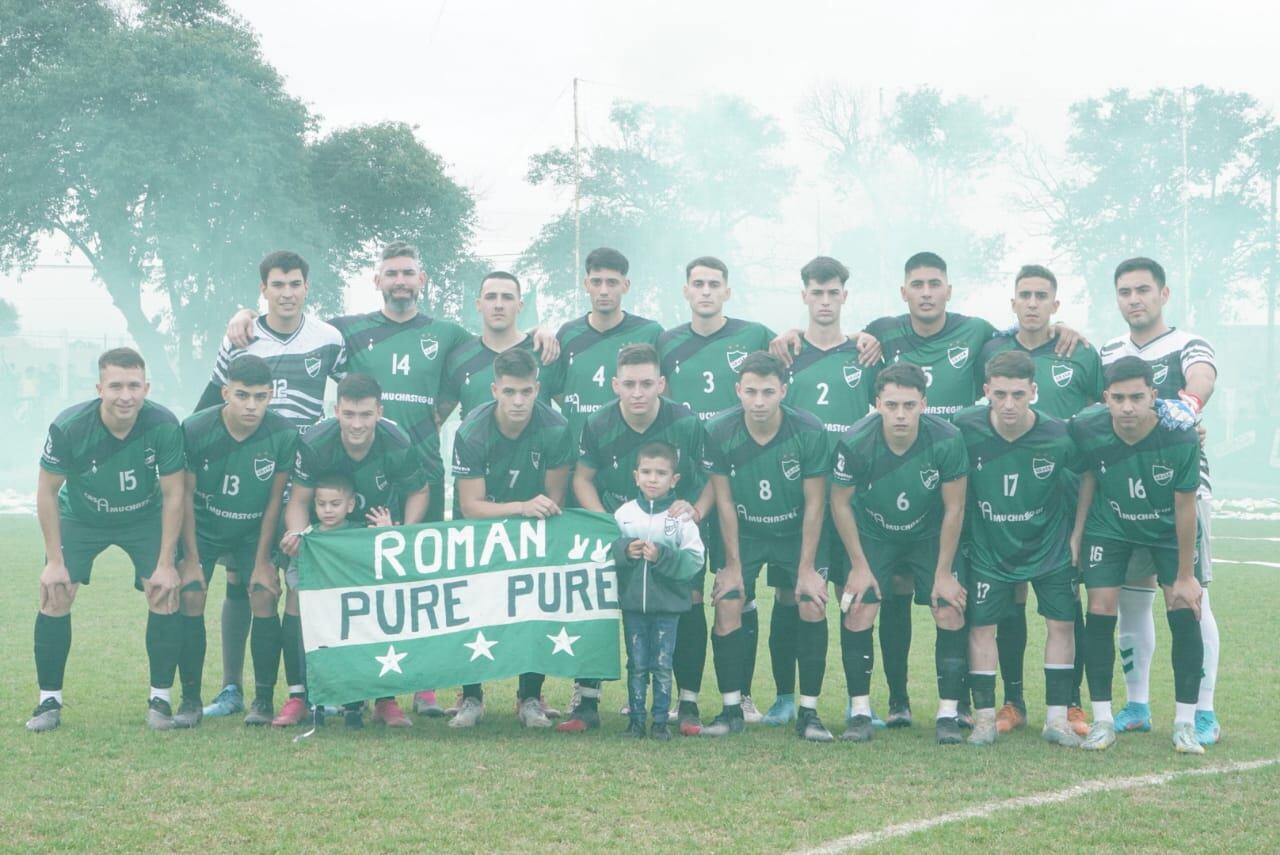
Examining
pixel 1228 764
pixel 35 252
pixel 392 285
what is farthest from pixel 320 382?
pixel 35 252

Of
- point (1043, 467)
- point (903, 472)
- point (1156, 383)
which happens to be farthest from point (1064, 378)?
point (903, 472)

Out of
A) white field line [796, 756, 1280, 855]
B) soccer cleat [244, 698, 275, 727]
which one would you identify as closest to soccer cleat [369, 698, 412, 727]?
soccer cleat [244, 698, 275, 727]

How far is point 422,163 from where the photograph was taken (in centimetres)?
3100

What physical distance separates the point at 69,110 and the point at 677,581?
86.3 ft

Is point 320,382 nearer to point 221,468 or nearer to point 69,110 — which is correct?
point 221,468

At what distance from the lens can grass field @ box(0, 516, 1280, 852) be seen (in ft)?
14.0

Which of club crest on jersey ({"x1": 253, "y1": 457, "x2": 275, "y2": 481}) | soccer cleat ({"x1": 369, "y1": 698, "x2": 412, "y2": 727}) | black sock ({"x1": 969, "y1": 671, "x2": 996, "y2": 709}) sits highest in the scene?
club crest on jersey ({"x1": 253, "y1": 457, "x2": 275, "y2": 481})

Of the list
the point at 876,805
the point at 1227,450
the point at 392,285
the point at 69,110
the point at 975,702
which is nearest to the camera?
the point at 876,805

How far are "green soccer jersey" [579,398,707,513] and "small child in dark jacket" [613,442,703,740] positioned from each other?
0.20m

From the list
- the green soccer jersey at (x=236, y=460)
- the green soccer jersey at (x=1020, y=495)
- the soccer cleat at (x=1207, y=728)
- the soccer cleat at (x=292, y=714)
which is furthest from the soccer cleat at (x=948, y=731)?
the green soccer jersey at (x=236, y=460)

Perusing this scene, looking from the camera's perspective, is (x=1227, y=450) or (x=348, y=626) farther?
(x=1227, y=450)

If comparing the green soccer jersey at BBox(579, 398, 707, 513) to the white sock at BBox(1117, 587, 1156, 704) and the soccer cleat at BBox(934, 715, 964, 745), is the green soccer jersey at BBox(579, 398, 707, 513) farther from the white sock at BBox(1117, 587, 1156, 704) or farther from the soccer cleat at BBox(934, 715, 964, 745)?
the white sock at BBox(1117, 587, 1156, 704)

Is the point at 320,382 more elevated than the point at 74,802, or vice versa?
the point at 320,382

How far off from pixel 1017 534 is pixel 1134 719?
1.10m
